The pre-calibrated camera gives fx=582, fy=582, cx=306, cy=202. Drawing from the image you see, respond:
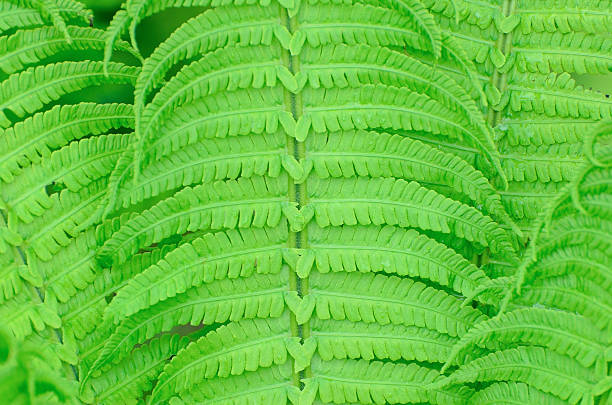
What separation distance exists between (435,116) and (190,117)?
1.40ft

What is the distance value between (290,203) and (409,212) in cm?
21

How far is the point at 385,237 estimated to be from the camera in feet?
3.43

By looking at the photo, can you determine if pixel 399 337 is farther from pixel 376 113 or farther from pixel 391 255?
pixel 376 113

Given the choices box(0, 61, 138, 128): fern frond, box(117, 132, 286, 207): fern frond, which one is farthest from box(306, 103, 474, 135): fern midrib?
box(0, 61, 138, 128): fern frond

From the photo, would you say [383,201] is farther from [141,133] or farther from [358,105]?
[141,133]

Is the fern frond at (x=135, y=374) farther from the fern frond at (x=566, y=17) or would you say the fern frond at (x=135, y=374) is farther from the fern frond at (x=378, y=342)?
the fern frond at (x=566, y=17)

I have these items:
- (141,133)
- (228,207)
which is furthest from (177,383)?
(141,133)

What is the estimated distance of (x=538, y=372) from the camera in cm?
95

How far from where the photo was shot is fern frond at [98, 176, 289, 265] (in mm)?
999


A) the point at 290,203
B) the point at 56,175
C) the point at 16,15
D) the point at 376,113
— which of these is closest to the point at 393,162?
the point at 376,113

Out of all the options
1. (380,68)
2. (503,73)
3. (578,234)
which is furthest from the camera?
(503,73)

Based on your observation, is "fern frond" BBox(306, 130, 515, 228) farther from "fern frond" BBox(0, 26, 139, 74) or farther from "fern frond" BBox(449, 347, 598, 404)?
"fern frond" BBox(0, 26, 139, 74)

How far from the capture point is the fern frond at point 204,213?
1.00 m

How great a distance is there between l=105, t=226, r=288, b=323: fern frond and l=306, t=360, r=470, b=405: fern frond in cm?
22
